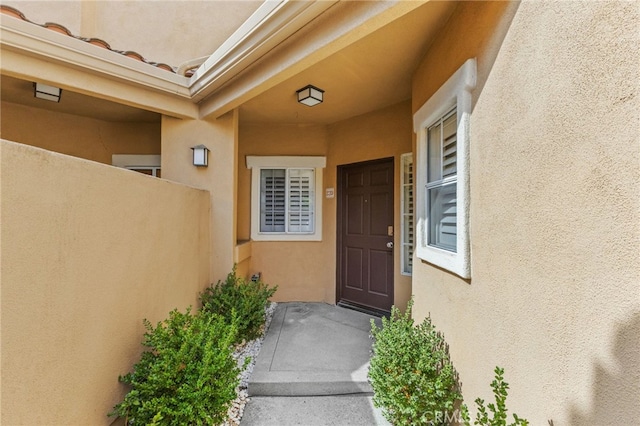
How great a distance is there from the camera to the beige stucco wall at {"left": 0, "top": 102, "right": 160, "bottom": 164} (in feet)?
12.3

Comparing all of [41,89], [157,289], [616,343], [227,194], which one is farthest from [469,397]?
[41,89]

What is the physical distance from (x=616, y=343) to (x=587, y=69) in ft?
3.38

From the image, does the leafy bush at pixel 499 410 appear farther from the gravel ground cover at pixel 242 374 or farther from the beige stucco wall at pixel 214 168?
the beige stucco wall at pixel 214 168

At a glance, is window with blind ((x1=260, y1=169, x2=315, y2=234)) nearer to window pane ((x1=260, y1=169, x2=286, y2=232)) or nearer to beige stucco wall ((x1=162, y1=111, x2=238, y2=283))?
window pane ((x1=260, y1=169, x2=286, y2=232))

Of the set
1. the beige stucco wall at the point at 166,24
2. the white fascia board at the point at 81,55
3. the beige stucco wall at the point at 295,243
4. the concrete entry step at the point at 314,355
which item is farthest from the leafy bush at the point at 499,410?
the beige stucco wall at the point at 166,24

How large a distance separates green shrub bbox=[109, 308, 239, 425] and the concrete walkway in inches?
17.7

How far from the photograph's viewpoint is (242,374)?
265 cm

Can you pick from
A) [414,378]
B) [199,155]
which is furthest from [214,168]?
[414,378]

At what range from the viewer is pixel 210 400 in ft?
6.30

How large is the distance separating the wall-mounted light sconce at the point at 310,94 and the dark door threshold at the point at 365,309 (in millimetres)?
3107

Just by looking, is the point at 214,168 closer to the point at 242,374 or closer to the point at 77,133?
the point at 77,133

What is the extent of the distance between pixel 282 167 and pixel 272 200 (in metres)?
0.61

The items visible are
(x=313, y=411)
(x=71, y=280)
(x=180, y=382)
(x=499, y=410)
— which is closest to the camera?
(x=499, y=410)

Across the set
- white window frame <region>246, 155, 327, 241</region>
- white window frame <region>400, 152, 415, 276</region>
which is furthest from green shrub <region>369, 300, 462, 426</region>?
white window frame <region>246, 155, 327, 241</region>
